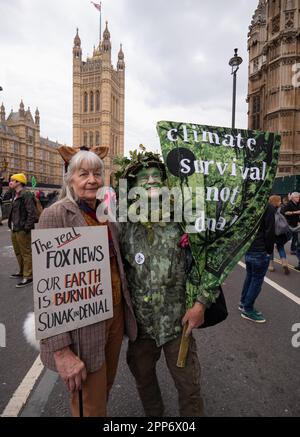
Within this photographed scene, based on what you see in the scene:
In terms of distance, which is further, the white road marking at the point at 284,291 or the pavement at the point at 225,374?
the white road marking at the point at 284,291

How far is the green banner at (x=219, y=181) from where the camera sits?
61.1 inches

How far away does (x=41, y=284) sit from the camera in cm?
140

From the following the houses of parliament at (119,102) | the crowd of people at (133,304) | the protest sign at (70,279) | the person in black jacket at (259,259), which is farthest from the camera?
the houses of parliament at (119,102)

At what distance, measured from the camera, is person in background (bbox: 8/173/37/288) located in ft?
18.0

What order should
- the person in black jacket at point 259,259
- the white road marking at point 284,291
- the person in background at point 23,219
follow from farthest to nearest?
the person in background at point 23,219, the white road marking at point 284,291, the person in black jacket at point 259,259

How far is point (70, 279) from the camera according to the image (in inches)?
58.6

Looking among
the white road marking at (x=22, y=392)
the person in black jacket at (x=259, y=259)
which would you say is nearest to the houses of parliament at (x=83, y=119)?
the person in black jacket at (x=259, y=259)

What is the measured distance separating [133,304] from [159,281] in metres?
0.26

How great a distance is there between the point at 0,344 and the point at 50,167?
284 feet

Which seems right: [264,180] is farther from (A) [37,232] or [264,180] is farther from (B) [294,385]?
(B) [294,385]

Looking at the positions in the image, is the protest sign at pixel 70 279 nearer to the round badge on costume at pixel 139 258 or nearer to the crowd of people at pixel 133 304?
the crowd of people at pixel 133 304

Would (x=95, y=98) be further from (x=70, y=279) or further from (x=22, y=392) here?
(x=70, y=279)

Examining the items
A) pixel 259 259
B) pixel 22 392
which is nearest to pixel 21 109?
pixel 259 259

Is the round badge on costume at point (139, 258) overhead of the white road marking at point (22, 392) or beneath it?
overhead
